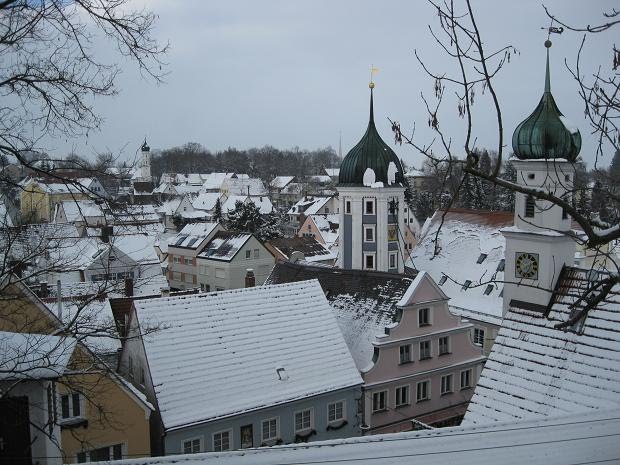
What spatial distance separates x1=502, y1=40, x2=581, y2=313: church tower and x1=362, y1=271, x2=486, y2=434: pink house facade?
4757 mm

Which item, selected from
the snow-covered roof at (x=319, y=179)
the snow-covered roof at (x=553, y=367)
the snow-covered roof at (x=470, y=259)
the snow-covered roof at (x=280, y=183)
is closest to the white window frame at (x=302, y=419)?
the snow-covered roof at (x=553, y=367)

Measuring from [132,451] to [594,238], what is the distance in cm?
1190

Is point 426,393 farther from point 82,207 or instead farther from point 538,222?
point 82,207

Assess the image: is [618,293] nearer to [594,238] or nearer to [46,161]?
[594,238]

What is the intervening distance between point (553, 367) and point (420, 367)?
8286 millimetres

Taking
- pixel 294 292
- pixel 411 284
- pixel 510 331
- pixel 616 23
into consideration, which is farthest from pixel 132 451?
pixel 616 23

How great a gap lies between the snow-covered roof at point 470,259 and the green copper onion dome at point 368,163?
14.4 feet

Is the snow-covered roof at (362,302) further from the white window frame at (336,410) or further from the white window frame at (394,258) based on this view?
the white window frame at (394,258)

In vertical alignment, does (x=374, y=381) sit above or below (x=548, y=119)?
below

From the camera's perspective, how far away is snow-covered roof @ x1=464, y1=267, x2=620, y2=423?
1115 cm

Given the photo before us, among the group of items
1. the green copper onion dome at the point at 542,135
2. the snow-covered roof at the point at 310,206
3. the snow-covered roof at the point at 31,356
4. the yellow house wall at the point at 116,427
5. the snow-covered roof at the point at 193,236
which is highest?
the green copper onion dome at the point at 542,135

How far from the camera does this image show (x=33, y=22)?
584cm

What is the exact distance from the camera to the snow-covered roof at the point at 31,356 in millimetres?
6930

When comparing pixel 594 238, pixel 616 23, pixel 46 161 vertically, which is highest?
pixel 616 23
